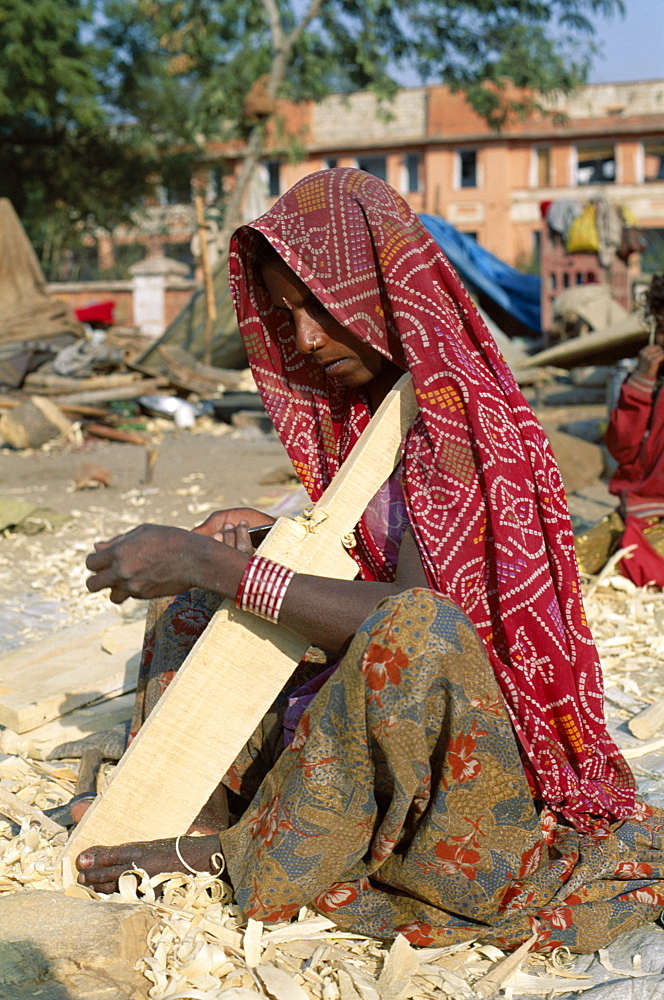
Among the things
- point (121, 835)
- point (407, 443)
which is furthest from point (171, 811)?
point (407, 443)

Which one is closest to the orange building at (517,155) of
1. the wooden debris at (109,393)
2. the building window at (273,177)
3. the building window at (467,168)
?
the building window at (467,168)

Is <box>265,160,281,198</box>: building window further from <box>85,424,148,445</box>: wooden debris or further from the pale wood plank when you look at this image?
the pale wood plank

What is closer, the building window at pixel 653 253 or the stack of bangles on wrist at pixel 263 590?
the stack of bangles on wrist at pixel 263 590

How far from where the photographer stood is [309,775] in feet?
5.92

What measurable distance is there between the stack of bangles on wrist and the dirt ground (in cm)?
265

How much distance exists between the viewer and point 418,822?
1864mm

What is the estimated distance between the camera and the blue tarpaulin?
52.0 ft

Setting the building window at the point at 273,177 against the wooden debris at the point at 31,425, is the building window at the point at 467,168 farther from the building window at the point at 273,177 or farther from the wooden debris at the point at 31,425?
the wooden debris at the point at 31,425

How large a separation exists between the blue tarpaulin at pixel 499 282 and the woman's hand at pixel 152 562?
14.4m

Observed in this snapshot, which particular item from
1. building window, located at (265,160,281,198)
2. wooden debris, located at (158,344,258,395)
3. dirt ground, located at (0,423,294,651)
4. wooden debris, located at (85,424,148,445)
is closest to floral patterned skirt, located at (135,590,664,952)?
dirt ground, located at (0,423,294,651)

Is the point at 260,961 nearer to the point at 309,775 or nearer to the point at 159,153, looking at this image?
the point at 309,775

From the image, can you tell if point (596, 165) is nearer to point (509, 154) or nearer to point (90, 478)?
point (509, 154)

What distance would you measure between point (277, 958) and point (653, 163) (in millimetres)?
33430

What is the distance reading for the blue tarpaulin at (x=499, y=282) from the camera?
624 inches
